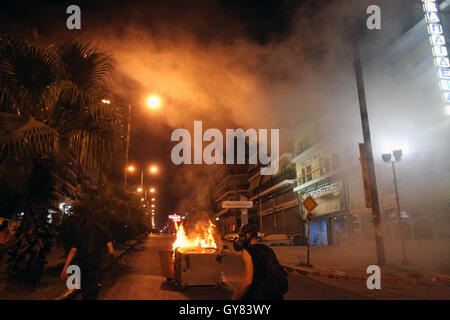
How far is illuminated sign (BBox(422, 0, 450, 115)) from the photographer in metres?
15.1

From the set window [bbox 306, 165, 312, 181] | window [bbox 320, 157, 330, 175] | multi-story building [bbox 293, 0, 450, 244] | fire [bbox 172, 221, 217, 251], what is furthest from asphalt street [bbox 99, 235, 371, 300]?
window [bbox 306, 165, 312, 181]

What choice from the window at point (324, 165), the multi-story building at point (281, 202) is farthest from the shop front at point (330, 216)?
the multi-story building at point (281, 202)

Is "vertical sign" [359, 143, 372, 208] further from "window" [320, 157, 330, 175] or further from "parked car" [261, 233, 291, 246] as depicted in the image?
"parked car" [261, 233, 291, 246]

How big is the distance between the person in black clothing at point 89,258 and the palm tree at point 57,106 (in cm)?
216

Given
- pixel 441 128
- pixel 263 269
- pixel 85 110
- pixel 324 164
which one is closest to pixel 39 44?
pixel 85 110

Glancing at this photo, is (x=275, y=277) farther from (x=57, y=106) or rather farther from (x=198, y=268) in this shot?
(x=57, y=106)

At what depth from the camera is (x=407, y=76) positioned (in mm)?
18938

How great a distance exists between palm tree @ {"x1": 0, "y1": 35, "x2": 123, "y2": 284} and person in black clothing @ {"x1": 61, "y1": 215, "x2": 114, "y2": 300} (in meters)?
2.16

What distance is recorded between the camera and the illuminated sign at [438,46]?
15102mm

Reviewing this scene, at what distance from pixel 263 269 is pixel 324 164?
90.1 ft

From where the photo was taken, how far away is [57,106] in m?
6.77

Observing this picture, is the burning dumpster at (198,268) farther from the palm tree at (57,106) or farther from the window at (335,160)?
the window at (335,160)

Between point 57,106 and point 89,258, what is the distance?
3539 millimetres
